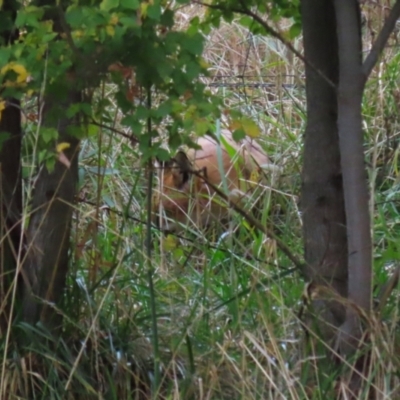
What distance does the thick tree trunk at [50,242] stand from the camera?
2545 mm

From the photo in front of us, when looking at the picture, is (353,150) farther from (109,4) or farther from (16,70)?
(16,70)

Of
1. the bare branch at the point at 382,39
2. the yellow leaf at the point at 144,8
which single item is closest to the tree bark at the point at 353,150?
the bare branch at the point at 382,39

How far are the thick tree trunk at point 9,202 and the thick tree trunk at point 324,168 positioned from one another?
0.84 m

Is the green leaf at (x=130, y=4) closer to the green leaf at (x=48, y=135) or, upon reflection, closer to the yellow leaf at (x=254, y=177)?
the green leaf at (x=48, y=135)

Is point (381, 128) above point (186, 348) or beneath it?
above

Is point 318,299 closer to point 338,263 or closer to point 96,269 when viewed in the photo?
point 338,263

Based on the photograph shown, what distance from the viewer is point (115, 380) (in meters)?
2.50

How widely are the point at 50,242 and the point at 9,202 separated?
17 centimetres

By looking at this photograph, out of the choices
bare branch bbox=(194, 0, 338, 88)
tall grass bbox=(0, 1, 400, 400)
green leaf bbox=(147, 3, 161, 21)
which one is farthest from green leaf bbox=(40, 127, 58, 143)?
bare branch bbox=(194, 0, 338, 88)

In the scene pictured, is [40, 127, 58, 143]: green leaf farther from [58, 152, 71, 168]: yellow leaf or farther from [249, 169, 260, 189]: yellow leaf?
[249, 169, 260, 189]: yellow leaf

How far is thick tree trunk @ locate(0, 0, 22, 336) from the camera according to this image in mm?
2510

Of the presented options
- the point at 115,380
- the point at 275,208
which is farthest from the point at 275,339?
the point at 275,208

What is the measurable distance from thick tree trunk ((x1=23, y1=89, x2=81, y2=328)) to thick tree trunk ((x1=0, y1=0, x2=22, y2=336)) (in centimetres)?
5

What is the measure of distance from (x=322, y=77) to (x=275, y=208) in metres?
1.74
